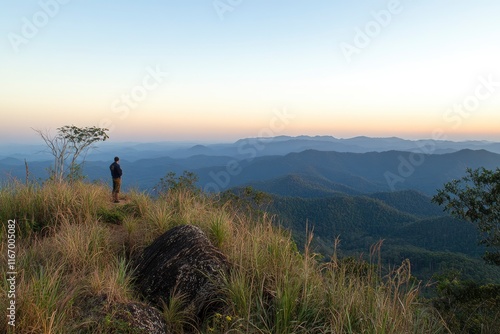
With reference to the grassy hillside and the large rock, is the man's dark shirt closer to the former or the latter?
the grassy hillside

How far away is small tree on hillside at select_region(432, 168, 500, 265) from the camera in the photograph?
14.9 m

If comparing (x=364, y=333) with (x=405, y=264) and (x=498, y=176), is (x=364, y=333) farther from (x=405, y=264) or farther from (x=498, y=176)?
(x=498, y=176)

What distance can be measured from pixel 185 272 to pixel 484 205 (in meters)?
17.4

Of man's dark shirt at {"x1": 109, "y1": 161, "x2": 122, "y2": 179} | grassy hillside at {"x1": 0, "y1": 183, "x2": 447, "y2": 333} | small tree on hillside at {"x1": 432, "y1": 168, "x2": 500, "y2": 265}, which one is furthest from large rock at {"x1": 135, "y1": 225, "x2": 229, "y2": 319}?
small tree on hillside at {"x1": 432, "y1": 168, "x2": 500, "y2": 265}

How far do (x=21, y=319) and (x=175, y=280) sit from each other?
1.95 meters

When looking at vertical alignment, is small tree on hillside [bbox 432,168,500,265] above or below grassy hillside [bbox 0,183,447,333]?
below

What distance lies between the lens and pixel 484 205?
15547 millimetres

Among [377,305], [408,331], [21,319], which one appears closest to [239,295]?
[377,305]

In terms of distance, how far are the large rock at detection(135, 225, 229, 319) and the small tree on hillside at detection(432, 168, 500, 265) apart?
618 inches

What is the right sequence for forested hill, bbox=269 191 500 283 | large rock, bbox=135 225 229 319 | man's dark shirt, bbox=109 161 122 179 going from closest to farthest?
large rock, bbox=135 225 229 319, man's dark shirt, bbox=109 161 122 179, forested hill, bbox=269 191 500 283

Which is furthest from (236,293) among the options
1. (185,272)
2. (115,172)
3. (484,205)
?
(484,205)

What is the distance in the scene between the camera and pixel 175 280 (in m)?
4.43

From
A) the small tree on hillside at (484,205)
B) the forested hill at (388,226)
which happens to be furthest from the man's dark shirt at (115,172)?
the forested hill at (388,226)

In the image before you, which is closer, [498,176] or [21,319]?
[21,319]
